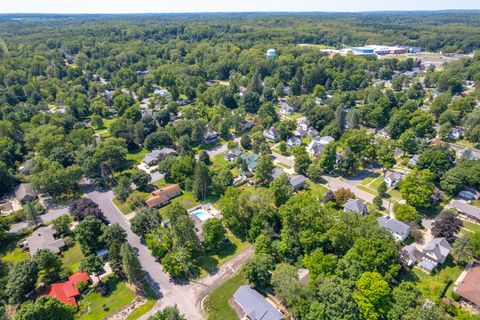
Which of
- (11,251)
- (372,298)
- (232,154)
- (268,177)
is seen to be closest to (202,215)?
(268,177)

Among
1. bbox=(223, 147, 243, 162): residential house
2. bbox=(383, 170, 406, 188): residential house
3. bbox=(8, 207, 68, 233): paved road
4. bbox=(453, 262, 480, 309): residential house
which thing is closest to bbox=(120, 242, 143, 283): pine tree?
bbox=(8, 207, 68, 233): paved road

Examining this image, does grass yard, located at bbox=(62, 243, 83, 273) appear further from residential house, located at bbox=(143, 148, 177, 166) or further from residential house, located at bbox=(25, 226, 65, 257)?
residential house, located at bbox=(143, 148, 177, 166)

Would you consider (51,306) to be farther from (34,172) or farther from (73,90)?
(73,90)

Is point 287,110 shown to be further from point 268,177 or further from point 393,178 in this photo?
point 393,178

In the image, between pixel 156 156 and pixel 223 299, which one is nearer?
pixel 223 299

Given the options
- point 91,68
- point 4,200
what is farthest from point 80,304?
point 91,68
